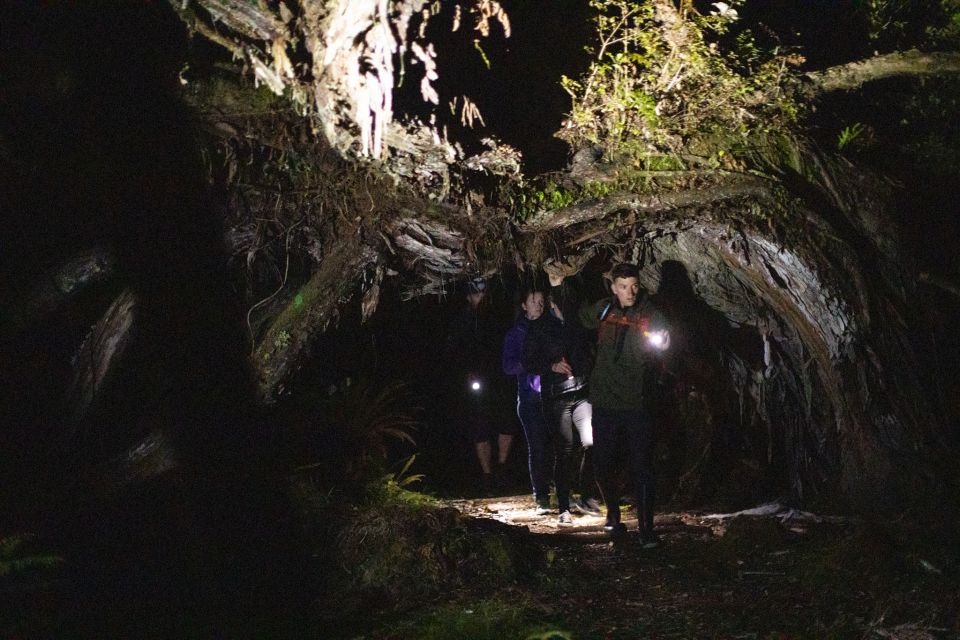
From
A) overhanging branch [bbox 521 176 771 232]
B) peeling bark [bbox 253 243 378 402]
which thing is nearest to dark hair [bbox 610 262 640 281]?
overhanging branch [bbox 521 176 771 232]

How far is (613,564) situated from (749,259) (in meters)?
2.84

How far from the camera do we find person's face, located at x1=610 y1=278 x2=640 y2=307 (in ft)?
19.1

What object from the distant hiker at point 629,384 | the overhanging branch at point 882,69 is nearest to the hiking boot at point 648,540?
the distant hiker at point 629,384

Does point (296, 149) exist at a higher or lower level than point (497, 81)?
lower

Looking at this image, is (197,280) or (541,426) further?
(541,426)

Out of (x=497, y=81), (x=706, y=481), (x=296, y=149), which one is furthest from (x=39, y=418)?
(x=706, y=481)

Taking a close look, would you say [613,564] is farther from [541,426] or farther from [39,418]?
[39,418]

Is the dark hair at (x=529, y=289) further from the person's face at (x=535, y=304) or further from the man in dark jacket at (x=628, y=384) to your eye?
the man in dark jacket at (x=628, y=384)

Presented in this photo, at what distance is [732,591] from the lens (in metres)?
4.70

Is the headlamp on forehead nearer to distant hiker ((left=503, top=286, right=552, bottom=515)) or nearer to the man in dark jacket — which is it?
the man in dark jacket

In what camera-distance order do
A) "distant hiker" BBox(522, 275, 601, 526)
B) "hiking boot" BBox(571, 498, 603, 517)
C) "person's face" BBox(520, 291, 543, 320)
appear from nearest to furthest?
"distant hiker" BBox(522, 275, 601, 526), "person's face" BBox(520, 291, 543, 320), "hiking boot" BBox(571, 498, 603, 517)

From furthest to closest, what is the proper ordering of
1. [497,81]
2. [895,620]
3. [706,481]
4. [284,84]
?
[706,481] < [497,81] < [284,84] < [895,620]

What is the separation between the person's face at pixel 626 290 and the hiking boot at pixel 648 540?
1.93 m

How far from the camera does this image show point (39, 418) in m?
4.50
